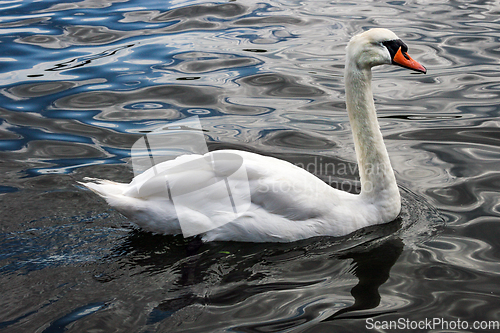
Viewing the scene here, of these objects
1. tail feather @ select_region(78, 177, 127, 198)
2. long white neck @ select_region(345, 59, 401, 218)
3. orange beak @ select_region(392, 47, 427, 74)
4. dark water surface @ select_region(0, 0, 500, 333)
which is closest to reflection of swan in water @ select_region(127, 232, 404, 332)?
dark water surface @ select_region(0, 0, 500, 333)

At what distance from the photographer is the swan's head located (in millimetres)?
5195

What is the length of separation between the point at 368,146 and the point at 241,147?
2.31 m

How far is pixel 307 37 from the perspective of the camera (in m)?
11.8

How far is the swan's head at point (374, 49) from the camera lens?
205 inches

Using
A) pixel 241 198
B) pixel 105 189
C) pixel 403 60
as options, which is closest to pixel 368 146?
pixel 403 60

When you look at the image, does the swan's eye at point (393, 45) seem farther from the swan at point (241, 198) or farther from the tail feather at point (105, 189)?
the tail feather at point (105, 189)

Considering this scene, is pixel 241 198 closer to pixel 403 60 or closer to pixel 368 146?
pixel 368 146

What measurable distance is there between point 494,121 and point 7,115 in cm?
693

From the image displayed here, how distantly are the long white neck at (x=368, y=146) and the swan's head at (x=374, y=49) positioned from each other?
7cm

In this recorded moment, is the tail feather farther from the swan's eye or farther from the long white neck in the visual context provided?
the swan's eye

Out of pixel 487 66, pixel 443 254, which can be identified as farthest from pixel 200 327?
pixel 487 66

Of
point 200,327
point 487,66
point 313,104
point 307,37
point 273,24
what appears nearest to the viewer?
point 200,327

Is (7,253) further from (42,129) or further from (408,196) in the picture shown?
(408,196)

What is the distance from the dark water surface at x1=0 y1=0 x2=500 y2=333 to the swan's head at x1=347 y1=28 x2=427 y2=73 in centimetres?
153
